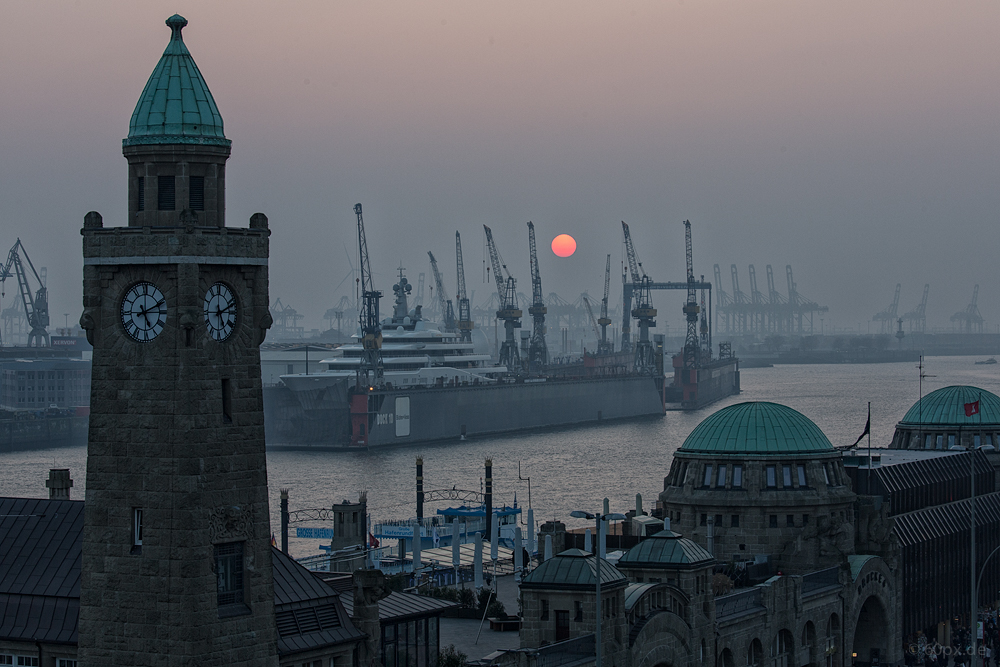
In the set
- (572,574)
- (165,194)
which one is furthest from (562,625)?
(165,194)

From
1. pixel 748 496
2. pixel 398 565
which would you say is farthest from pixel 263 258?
pixel 398 565

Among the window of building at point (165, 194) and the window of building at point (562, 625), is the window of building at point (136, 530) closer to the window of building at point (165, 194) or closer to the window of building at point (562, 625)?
the window of building at point (165, 194)

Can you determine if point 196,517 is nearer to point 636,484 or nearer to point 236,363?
point 236,363

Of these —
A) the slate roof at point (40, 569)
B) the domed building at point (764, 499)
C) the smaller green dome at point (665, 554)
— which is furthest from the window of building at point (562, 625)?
the domed building at point (764, 499)

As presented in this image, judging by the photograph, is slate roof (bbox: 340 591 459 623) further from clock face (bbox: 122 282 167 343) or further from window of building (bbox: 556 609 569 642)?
clock face (bbox: 122 282 167 343)

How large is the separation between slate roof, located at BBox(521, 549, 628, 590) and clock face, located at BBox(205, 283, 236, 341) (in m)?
17.0

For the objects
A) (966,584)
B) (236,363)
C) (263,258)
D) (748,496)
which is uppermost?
(263,258)

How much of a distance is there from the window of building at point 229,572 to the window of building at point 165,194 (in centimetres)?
611

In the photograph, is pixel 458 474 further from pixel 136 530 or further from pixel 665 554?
pixel 136 530

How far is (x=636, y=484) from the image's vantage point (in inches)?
5344

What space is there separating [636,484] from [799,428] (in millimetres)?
73541

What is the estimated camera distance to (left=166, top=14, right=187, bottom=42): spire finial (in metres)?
29.8

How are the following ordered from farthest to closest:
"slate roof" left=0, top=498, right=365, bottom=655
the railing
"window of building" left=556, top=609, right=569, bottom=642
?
the railing, "window of building" left=556, top=609, right=569, bottom=642, "slate roof" left=0, top=498, right=365, bottom=655

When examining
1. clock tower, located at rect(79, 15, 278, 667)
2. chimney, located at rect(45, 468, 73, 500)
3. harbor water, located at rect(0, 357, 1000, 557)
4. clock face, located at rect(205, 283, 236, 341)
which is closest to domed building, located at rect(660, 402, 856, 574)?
chimney, located at rect(45, 468, 73, 500)
